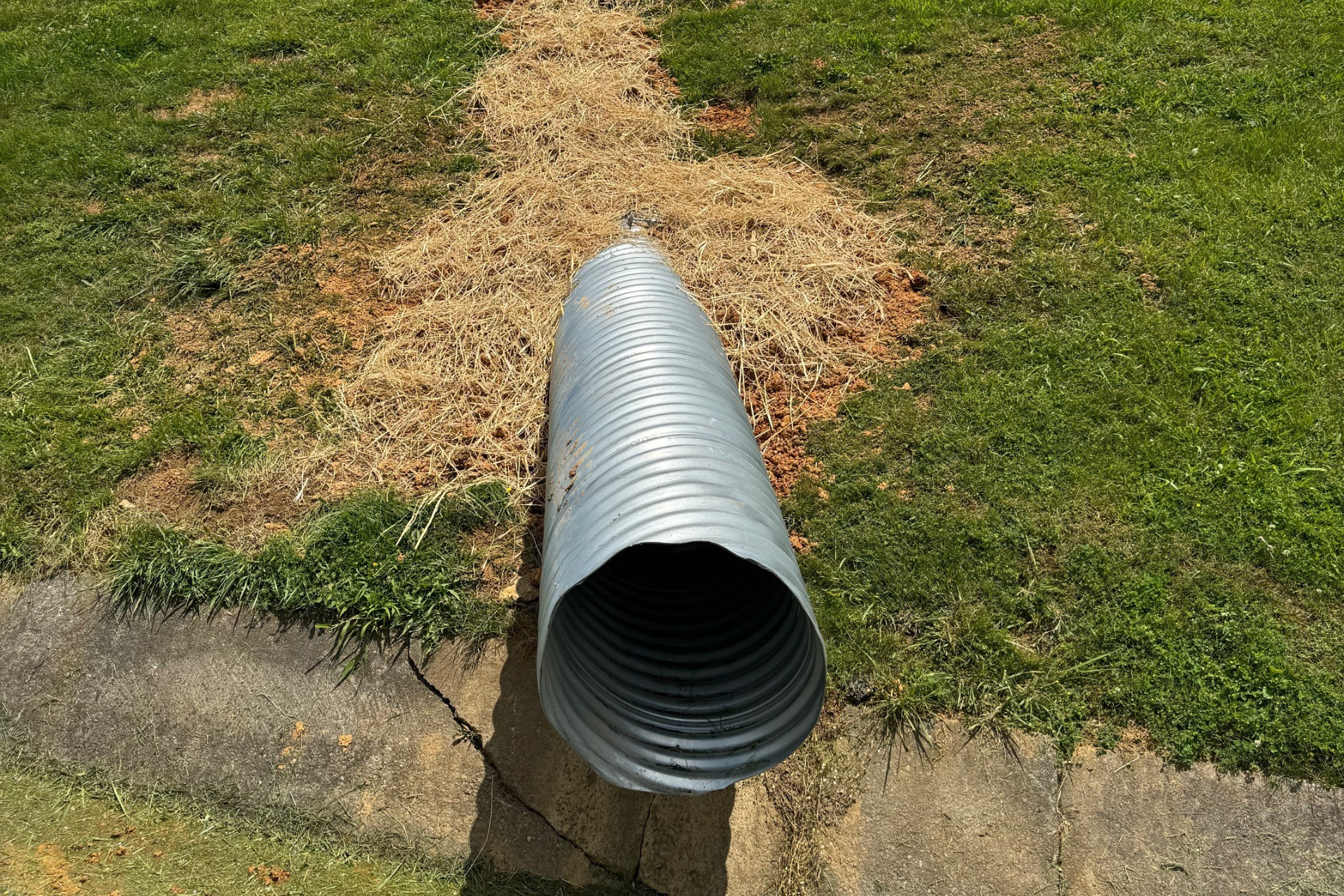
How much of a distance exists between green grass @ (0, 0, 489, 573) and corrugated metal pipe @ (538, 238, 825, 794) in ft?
8.85

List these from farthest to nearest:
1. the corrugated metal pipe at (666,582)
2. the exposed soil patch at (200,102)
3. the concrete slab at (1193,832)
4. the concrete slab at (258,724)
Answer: the exposed soil patch at (200,102) → the concrete slab at (258,724) → the concrete slab at (1193,832) → the corrugated metal pipe at (666,582)

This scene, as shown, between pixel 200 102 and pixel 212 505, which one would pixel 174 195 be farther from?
pixel 212 505

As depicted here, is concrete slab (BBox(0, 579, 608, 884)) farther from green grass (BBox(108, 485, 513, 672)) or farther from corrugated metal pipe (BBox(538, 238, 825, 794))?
corrugated metal pipe (BBox(538, 238, 825, 794))

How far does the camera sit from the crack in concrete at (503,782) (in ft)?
12.1

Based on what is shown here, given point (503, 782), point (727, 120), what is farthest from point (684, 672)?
point (727, 120)

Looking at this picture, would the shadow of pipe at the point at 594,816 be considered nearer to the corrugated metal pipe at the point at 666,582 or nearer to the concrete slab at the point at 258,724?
the concrete slab at the point at 258,724

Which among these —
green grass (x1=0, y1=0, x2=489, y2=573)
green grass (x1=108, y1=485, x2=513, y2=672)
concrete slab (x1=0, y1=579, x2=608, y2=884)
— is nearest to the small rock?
concrete slab (x1=0, y1=579, x2=608, y2=884)

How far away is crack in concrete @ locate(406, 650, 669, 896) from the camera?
3.70m

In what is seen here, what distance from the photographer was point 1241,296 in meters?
5.27

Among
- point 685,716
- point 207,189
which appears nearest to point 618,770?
point 685,716

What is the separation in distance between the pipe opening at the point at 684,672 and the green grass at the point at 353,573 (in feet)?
3.48

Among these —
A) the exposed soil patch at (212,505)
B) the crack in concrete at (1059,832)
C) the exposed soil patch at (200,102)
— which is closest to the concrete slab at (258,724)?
the exposed soil patch at (212,505)

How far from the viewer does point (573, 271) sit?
5.74 metres

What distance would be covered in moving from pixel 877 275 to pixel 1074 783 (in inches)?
136
